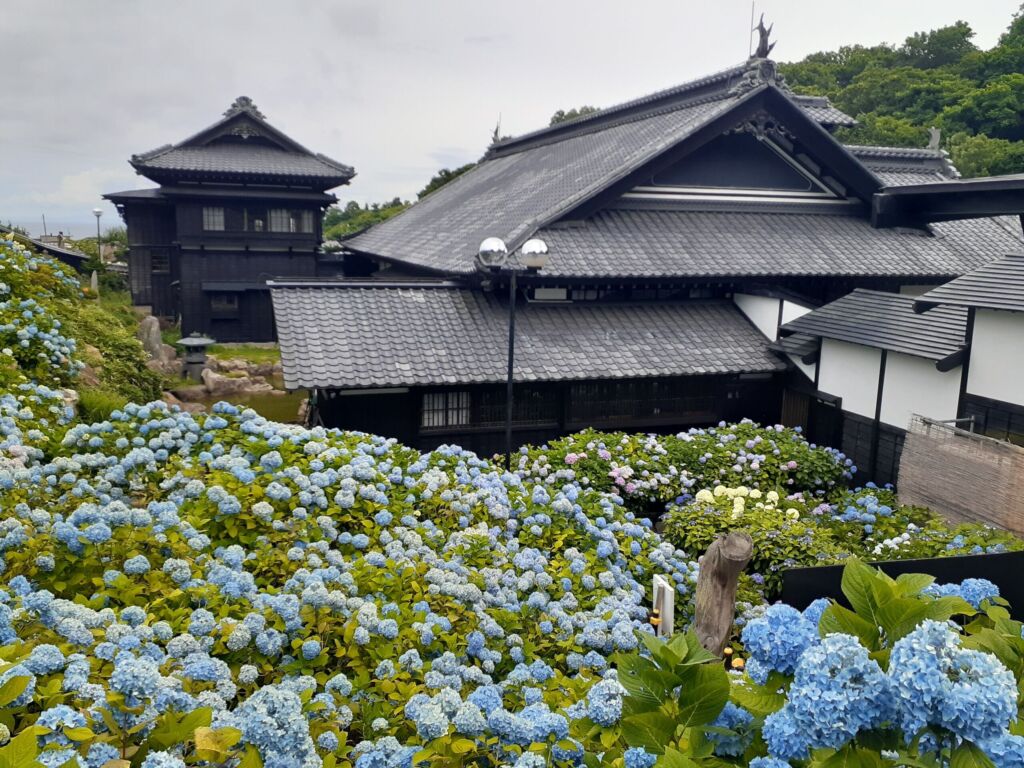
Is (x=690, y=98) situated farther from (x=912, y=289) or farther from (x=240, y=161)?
(x=240, y=161)

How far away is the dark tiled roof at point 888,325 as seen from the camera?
36.7 feet

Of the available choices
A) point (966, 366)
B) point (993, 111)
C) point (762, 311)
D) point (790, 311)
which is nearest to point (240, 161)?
point (762, 311)

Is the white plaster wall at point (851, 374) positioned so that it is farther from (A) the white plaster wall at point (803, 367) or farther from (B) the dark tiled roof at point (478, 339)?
(B) the dark tiled roof at point (478, 339)

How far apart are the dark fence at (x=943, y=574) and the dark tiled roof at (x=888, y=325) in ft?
17.4

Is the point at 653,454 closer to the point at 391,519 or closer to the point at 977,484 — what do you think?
the point at 977,484

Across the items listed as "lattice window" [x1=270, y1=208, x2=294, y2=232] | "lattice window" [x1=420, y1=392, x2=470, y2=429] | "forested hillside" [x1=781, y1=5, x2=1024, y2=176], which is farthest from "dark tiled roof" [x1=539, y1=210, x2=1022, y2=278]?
"forested hillside" [x1=781, y1=5, x2=1024, y2=176]

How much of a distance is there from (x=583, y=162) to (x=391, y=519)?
50.0 ft

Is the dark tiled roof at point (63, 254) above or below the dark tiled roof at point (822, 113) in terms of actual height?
below

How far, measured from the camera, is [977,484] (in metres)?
9.37

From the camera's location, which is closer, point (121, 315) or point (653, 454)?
point (653, 454)

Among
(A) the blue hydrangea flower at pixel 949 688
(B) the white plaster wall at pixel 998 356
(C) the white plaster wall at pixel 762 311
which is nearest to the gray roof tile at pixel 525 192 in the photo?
(C) the white plaster wall at pixel 762 311

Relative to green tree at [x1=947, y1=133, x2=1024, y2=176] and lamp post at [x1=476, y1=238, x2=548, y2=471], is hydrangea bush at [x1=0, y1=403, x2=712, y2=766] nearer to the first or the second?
lamp post at [x1=476, y1=238, x2=548, y2=471]

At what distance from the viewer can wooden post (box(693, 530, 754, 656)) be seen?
5.09 m

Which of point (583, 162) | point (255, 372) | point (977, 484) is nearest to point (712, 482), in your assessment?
point (977, 484)
